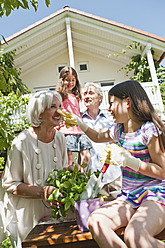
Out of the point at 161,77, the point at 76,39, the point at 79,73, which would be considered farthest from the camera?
the point at 79,73

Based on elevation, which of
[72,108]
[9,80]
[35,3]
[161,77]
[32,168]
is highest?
[161,77]

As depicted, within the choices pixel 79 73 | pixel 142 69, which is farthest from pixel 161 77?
pixel 79 73

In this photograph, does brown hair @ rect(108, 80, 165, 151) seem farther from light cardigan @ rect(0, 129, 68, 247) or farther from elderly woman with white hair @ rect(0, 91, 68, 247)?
light cardigan @ rect(0, 129, 68, 247)

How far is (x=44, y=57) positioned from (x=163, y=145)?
400 inches

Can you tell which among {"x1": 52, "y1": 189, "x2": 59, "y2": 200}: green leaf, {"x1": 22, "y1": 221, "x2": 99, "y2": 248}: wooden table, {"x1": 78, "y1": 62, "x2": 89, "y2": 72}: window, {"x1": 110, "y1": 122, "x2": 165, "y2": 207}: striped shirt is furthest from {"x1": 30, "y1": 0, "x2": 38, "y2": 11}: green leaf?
{"x1": 78, "y1": 62, "x2": 89, "y2": 72}: window

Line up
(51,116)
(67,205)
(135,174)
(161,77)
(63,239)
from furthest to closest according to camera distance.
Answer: (161,77), (51,116), (135,174), (67,205), (63,239)

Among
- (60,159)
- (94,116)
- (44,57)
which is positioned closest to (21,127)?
(94,116)

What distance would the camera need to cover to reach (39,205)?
173 cm

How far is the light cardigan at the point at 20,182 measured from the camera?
168 centimetres

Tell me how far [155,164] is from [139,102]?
1.50 feet

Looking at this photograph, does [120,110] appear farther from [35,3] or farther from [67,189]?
[35,3]

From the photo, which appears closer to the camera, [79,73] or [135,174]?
[135,174]

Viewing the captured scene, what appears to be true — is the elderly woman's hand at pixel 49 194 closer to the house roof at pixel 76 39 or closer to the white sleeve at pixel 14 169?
the white sleeve at pixel 14 169

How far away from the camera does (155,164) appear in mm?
1415
